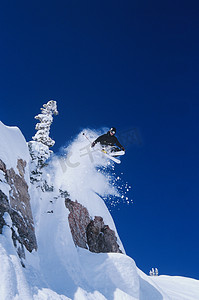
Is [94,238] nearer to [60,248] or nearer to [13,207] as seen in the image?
[60,248]

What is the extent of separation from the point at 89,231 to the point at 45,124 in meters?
9.52

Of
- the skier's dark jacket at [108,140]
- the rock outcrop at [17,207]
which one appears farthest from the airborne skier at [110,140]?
the rock outcrop at [17,207]

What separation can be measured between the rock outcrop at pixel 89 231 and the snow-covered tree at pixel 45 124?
16.2ft

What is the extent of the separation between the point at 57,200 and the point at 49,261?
190 inches

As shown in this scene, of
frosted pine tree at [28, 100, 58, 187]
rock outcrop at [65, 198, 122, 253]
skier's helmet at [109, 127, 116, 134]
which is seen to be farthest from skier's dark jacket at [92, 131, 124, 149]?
rock outcrop at [65, 198, 122, 253]

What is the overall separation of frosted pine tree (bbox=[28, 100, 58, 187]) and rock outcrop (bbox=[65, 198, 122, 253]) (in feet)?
10.7

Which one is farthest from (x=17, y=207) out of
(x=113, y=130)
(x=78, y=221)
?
(x=113, y=130)

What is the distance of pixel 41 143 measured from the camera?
14.8 metres

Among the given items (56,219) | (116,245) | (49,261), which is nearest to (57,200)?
(56,219)

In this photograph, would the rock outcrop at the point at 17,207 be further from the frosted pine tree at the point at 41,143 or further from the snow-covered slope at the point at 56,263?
the frosted pine tree at the point at 41,143

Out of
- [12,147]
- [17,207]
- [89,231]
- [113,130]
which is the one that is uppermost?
[113,130]

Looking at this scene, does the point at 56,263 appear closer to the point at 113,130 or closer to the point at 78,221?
the point at 78,221

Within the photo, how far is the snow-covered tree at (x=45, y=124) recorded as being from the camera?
1625 centimetres

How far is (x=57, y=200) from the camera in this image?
1352cm
